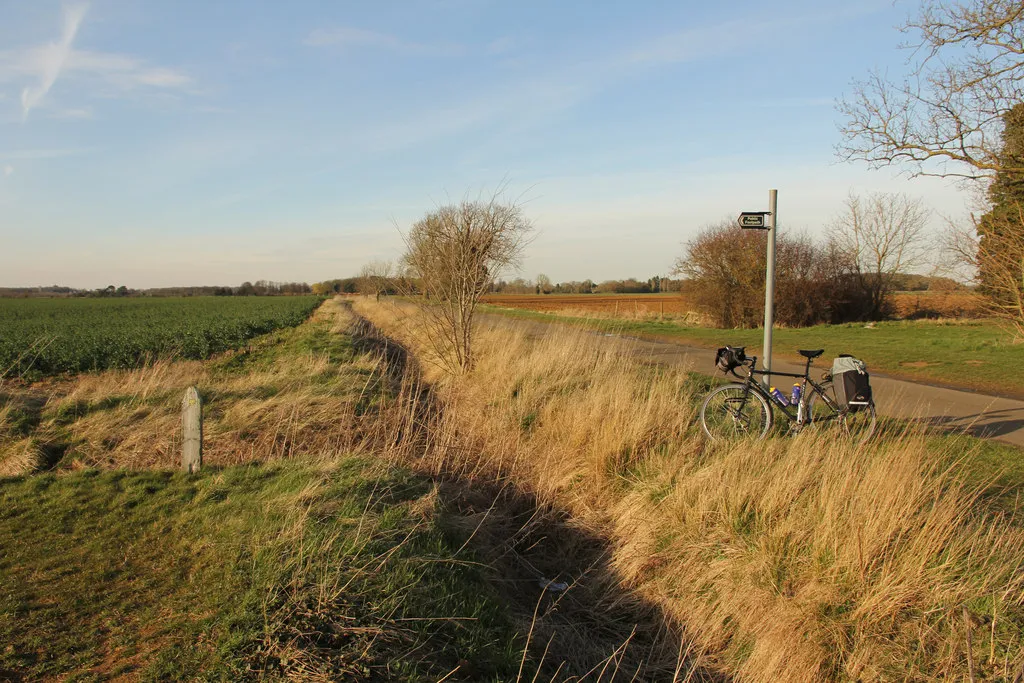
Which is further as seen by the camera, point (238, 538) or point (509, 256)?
point (509, 256)

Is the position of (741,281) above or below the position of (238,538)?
above

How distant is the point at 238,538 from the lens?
Answer: 435 centimetres

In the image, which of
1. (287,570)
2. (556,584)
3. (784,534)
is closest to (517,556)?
(556,584)

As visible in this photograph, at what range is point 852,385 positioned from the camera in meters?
6.28

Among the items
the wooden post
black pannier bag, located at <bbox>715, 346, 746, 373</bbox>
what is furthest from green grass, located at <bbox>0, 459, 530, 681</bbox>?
black pannier bag, located at <bbox>715, 346, 746, 373</bbox>

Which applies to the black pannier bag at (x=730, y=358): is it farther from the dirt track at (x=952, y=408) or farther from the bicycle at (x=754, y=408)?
the dirt track at (x=952, y=408)

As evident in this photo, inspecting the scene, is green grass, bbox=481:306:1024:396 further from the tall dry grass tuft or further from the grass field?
the tall dry grass tuft

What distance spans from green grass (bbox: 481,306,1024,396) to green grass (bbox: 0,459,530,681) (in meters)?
9.40

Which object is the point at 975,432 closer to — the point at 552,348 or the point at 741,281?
the point at 552,348

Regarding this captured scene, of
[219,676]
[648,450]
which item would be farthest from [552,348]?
[219,676]

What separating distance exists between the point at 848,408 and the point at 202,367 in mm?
14837

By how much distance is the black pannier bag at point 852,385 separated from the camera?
6.22m

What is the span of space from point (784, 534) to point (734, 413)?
94.9 inches

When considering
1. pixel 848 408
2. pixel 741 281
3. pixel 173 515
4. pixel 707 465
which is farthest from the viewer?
pixel 741 281
